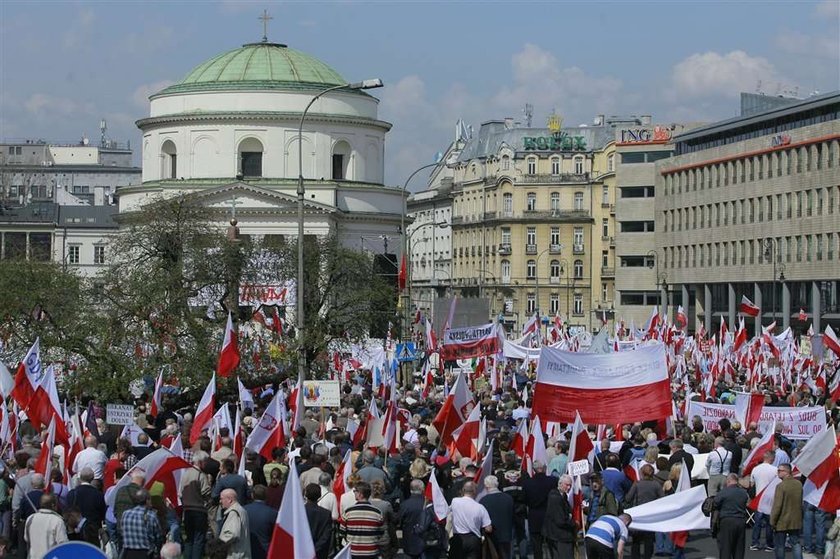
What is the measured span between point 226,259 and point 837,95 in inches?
1691

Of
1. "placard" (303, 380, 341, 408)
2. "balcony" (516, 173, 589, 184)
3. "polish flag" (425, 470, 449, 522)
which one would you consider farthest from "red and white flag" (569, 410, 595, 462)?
"balcony" (516, 173, 589, 184)

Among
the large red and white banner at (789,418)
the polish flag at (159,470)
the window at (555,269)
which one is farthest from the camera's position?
the window at (555,269)

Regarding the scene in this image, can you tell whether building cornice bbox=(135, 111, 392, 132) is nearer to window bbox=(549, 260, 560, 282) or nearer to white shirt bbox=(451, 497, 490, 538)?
window bbox=(549, 260, 560, 282)

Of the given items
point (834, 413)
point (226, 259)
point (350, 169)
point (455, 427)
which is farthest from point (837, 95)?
point (455, 427)

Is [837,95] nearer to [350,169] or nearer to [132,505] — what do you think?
[350,169]

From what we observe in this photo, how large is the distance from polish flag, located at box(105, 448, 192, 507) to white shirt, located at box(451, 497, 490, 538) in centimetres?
277

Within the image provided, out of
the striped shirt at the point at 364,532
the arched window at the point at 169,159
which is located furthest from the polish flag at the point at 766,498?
the arched window at the point at 169,159

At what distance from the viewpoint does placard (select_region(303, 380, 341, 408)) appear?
31.0m

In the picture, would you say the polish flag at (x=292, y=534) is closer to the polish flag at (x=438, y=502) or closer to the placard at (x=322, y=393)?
the polish flag at (x=438, y=502)

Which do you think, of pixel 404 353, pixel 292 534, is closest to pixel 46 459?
pixel 292 534

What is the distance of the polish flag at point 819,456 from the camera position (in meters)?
18.8

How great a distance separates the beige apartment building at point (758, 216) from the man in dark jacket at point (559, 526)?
205 ft

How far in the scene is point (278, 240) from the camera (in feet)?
182

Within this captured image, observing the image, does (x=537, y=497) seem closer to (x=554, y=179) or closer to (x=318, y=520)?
(x=318, y=520)
